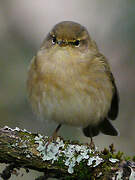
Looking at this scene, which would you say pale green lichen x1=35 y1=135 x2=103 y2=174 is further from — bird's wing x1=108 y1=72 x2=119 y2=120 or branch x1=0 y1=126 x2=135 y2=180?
bird's wing x1=108 y1=72 x2=119 y2=120

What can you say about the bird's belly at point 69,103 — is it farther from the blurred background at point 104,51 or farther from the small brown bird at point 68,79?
the blurred background at point 104,51

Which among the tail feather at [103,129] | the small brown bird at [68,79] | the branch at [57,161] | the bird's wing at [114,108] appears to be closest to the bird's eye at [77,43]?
the small brown bird at [68,79]

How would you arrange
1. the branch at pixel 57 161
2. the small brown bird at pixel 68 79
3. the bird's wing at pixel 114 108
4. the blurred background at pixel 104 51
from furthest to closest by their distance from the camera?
1. the blurred background at pixel 104 51
2. the bird's wing at pixel 114 108
3. the small brown bird at pixel 68 79
4. the branch at pixel 57 161

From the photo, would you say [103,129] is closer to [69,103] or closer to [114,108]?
[114,108]

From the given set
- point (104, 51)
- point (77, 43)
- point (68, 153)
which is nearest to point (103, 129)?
point (104, 51)

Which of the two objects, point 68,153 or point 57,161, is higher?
point 68,153

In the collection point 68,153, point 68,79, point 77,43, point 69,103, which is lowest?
point 68,153

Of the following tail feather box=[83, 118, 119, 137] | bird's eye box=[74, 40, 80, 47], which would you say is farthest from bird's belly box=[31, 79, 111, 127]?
tail feather box=[83, 118, 119, 137]

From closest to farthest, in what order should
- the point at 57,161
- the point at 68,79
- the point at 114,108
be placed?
1. the point at 57,161
2. the point at 68,79
3. the point at 114,108
